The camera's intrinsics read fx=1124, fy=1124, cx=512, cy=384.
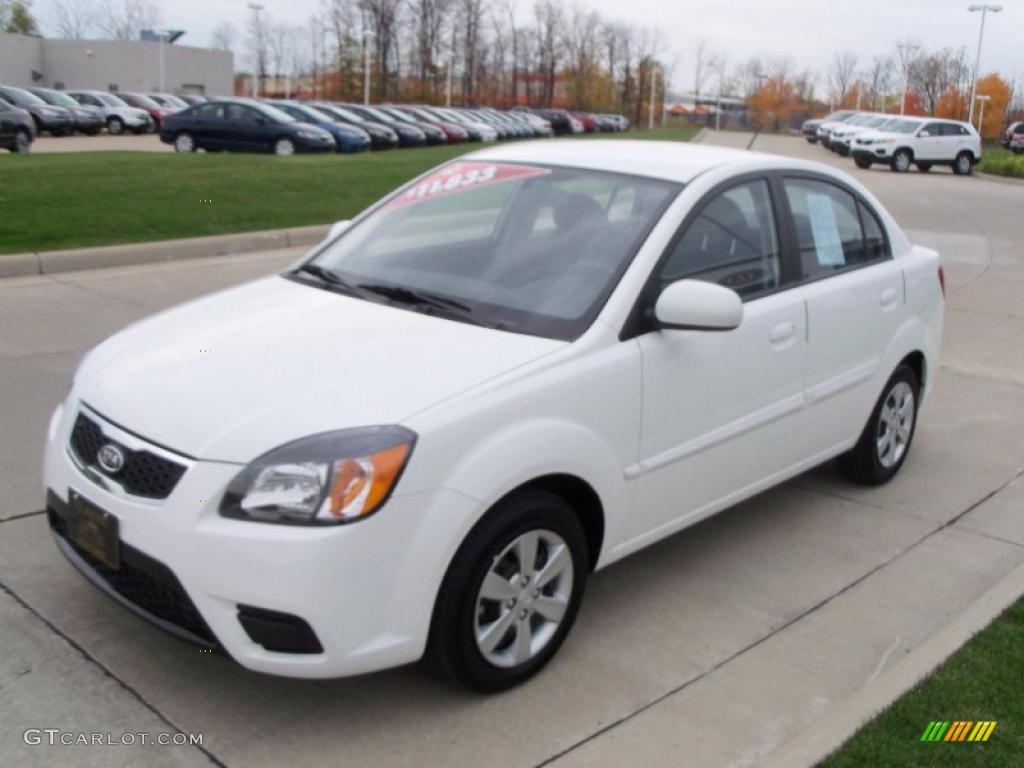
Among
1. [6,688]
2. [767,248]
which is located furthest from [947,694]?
[6,688]

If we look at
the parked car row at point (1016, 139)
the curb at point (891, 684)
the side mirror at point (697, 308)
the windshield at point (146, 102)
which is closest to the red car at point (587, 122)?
the parked car row at point (1016, 139)

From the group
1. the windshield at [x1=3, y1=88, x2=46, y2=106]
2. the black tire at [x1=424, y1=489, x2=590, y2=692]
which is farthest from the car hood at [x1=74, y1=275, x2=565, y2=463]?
the windshield at [x1=3, y1=88, x2=46, y2=106]

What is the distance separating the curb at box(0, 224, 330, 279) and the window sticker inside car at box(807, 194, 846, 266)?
723cm

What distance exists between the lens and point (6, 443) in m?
5.47

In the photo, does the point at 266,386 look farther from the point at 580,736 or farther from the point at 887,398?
the point at 887,398

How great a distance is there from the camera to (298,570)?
116 inches

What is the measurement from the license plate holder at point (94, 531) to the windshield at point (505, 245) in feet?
4.19

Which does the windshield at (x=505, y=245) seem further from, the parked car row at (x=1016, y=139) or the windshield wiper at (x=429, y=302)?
the parked car row at (x=1016, y=139)

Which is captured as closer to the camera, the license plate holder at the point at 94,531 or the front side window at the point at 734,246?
the license plate holder at the point at 94,531

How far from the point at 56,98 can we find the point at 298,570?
41123 millimetres

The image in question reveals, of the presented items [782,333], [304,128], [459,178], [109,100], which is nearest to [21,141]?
[304,128]

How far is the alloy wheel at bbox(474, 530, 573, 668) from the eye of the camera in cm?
339

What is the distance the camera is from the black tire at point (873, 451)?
17.9 ft

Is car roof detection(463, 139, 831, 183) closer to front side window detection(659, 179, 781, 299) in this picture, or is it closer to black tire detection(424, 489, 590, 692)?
front side window detection(659, 179, 781, 299)
